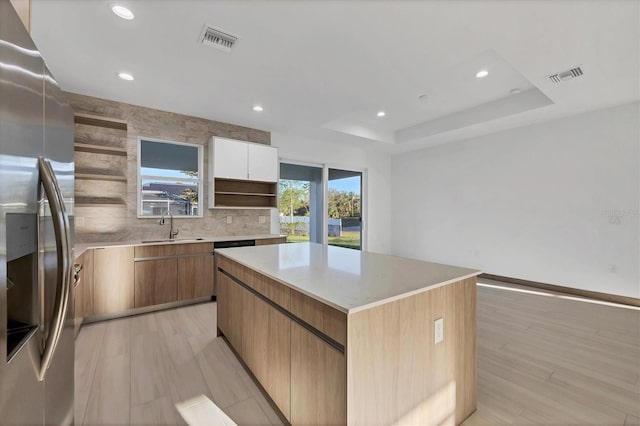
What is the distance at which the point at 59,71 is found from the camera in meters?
2.89

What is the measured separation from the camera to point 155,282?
11.1ft

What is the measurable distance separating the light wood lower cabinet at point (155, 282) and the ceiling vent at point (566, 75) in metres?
4.95

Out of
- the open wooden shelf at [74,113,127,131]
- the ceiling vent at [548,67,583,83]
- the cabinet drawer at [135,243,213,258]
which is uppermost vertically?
the ceiling vent at [548,67,583,83]

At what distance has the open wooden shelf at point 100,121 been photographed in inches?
129

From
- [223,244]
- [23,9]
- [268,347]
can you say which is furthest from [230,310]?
[23,9]

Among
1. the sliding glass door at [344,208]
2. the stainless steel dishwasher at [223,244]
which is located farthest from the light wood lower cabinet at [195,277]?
the sliding glass door at [344,208]

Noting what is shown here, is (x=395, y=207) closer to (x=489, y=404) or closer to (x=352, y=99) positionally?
(x=352, y=99)

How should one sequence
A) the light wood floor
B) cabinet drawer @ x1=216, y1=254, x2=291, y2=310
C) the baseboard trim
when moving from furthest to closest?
the baseboard trim
the light wood floor
cabinet drawer @ x1=216, y1=254, x2=291, y2=310

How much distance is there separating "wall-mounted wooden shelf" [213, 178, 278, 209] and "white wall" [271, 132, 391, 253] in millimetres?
823

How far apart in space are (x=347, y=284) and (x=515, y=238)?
469 cm

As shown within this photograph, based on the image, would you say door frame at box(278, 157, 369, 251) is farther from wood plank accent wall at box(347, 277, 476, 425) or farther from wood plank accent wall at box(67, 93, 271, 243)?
wood plank accent wall at box(347, 277, 476, 425)

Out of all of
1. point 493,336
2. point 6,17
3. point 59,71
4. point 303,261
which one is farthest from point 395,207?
point 6,17

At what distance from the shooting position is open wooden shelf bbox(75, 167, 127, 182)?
3.35m

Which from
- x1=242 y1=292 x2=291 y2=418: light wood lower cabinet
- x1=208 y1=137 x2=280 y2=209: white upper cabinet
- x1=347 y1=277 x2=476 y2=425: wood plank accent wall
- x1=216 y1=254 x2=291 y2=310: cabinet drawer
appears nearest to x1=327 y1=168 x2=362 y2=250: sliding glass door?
x1=208 y1=137 x2=280 y2=209: white upper cabinet
